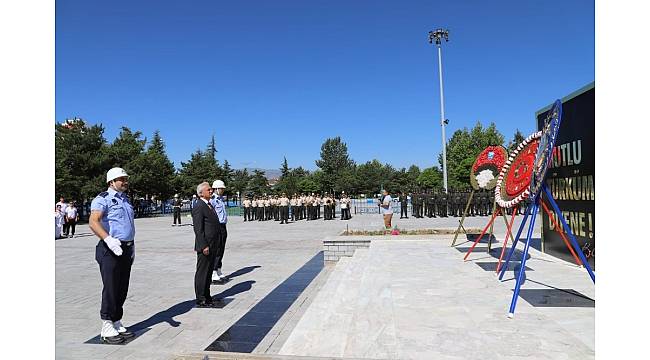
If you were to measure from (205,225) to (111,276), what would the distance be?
5.58 feet

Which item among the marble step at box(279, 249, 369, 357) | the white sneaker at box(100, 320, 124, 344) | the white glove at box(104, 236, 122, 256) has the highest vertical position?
the white glove at box(104, 236, 122, 256)

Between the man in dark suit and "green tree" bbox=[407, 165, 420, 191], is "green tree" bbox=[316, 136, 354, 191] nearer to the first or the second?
"green tree" bbox=[407, 165, 420, 191]

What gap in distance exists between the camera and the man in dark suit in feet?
19.4

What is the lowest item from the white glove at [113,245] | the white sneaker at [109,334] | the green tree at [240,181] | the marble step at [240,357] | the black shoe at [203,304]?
the black shoe at [203,304]

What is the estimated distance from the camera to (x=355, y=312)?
496 centimetres

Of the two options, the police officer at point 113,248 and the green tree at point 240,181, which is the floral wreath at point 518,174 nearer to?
the police officer at point 113,248

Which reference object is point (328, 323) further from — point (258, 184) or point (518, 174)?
point (258, 184)

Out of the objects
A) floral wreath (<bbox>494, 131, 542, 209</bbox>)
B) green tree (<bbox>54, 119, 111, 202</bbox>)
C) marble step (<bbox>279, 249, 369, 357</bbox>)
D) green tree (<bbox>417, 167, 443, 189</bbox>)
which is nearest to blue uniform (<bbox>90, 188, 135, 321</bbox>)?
marble step (<bbox>279, 249, 369, 357</bbox>)

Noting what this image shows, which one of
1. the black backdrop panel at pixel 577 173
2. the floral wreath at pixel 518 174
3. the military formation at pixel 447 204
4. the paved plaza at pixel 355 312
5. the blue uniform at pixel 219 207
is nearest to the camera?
the paved plaza at pixel 355 312

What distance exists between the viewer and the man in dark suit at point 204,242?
5902 millimetres

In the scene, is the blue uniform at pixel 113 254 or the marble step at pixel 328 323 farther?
the blue uniform at pixel 113 254

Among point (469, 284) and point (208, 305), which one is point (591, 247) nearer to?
point (469, 284)

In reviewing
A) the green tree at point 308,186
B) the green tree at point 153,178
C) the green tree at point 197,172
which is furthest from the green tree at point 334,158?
the green tree at point 153,178

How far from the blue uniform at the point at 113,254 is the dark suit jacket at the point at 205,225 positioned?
1.36 metres
